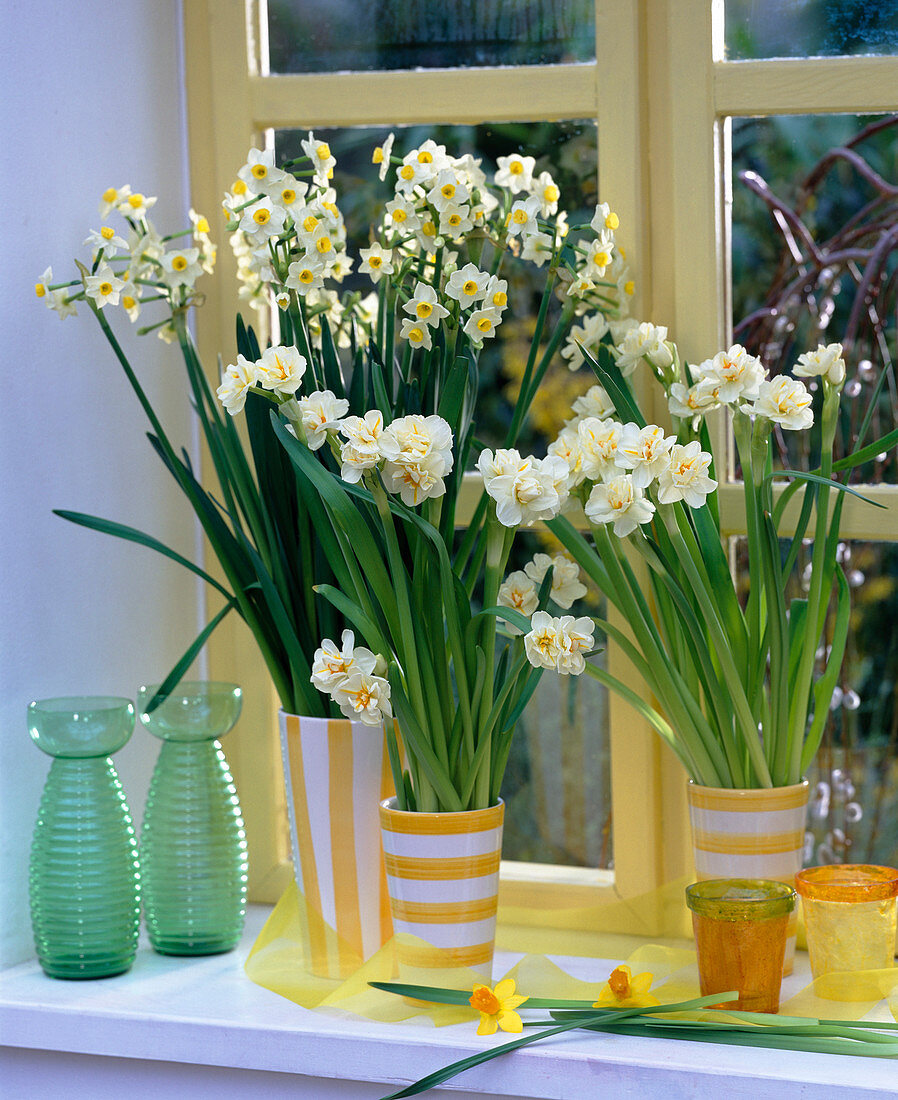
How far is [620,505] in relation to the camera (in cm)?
106

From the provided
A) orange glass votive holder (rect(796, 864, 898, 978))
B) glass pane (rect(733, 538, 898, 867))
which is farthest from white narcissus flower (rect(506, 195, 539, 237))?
orange glass votive holder (rect(796, 864, 898, 978))

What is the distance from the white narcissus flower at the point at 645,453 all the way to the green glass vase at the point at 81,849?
0.58m

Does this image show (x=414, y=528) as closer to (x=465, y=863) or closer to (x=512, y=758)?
(x=465, y=863)

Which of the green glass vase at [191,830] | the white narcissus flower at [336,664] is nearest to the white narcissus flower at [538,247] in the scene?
the white narcissus flower at [336,664]

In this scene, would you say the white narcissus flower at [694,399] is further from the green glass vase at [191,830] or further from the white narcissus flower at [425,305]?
the green glass vase at [191,830]

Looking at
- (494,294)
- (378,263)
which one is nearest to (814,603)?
(494,294)

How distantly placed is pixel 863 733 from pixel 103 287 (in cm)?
92

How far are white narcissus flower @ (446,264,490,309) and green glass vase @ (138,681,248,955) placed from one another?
0.50 m

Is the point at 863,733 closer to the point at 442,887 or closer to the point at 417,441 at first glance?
the point at 442,887

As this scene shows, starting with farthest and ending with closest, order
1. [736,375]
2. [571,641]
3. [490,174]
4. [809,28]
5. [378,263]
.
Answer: [490,174] < [809,28] < [378,263] < [736,375] < [571,641]

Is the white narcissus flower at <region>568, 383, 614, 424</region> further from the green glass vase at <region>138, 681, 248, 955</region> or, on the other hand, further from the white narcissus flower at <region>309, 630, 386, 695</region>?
the green glass vase at <region>138, 681, 248, 955</region>

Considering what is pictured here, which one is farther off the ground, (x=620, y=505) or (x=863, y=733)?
(x=620, y=505)

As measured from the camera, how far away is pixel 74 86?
1372 millimetres

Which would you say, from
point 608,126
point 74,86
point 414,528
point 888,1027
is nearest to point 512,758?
point 414,528
